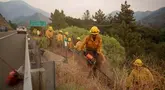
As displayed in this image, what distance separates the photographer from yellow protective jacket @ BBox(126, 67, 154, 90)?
24.1 ft

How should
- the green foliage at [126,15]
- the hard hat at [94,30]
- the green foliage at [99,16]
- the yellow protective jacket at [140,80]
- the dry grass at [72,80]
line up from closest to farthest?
the dry grass at [72,80], the yellow protective jacket at [140,80], the hard hat at [94,30], the green foliage at [126,15], the green foliage at [99,16]

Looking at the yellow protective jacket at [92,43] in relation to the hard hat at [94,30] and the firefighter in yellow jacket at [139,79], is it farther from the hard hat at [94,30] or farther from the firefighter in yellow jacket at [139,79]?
the firefighter in yellow jacket at [139,79]

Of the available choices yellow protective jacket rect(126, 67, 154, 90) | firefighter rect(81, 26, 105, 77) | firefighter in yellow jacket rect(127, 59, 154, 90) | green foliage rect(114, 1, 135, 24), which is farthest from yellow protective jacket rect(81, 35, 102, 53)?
green foliage rect(114, 1, 135, 24)

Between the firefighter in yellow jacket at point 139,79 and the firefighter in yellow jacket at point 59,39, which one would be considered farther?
the firefighter in yellow jacket at point 59,39

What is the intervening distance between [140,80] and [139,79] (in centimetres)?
37

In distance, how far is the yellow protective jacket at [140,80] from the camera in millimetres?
7333

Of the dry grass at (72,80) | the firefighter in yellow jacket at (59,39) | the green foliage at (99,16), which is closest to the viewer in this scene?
the dry grass at (72,80)

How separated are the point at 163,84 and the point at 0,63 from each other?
6.39 metres

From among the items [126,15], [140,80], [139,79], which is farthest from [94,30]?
[126,15]

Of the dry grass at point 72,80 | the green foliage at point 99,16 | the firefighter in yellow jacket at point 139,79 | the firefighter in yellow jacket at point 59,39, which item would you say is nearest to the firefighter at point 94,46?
the firefighter in yellow jacket at point 139,79

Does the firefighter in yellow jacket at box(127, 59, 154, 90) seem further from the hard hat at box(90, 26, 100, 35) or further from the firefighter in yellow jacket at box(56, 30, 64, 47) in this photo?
the firefighter in yellow jacket at box(56, 30, 64, 47)

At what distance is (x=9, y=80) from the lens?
23.1 feet

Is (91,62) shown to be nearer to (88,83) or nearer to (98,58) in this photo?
(98,58)

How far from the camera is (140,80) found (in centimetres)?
816
